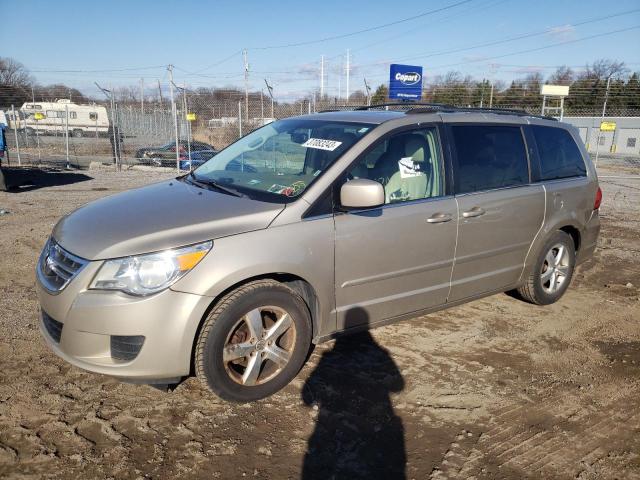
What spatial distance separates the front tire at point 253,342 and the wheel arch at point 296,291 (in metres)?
0.03

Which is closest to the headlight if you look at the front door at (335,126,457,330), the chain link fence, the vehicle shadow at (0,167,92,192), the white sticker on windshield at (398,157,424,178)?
the front door at (335,126,457,330)

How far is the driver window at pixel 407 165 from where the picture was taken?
142 inches

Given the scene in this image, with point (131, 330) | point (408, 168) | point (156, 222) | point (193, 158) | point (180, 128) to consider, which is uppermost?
point (180, 128)

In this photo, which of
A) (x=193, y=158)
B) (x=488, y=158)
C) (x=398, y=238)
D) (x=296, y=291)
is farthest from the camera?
(x=193, y=158)

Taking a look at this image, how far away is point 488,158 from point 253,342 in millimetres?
2521

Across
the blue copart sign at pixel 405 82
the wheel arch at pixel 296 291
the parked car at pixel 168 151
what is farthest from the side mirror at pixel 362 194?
the blue copart sign at pixel 405 82

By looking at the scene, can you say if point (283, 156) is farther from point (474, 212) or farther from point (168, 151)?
point (168, 151)

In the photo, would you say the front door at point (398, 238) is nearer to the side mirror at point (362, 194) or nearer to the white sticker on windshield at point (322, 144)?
the side mirror at point (362, 194)

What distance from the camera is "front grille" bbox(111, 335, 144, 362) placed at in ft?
9.02

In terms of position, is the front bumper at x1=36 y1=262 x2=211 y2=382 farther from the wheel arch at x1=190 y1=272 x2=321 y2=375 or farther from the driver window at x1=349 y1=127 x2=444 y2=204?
the driver window at x1=349 y1=127 x2=444 y2=204

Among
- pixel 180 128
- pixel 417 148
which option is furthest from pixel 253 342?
pixel 180 128

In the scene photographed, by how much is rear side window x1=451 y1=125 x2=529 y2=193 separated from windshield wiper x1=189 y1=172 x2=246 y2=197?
172 cm

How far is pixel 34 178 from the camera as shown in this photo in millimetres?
13297

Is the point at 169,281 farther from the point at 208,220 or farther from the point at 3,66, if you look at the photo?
the point at 3,66
